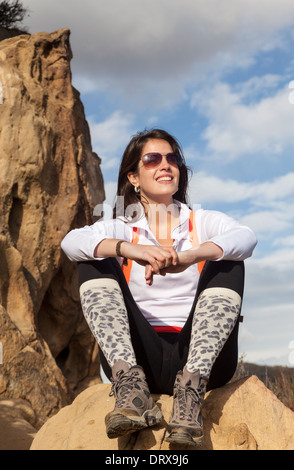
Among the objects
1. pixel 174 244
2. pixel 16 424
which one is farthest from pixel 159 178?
pixel 16 424

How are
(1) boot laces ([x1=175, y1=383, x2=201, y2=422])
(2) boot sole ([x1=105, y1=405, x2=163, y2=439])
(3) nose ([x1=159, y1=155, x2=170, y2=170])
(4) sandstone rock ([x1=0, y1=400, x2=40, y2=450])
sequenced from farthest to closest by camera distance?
(4) sandstone rock ([x1=0, y1=400, x2=40, y2=450]) → (3) nose ([x1=159, y1=155, x2=170, y2=170]) → (1) boot laces ([x1=175, y1=383, x2=201, y2=422]) → (2) boot sole ([x1=105, y1=405, x2=163, y2=439])

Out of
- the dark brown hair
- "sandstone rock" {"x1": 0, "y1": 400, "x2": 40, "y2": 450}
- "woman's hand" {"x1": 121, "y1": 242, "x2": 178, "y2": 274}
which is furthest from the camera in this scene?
"sandstone rock" {"x1": 0, "y1": 400, "x2": 40, "y2": 450}

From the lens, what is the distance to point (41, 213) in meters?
8.45

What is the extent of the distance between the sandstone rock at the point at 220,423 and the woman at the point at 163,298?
147mm

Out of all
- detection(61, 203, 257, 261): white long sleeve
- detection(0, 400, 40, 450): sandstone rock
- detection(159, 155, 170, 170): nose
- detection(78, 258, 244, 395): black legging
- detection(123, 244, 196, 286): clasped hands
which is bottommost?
detection(0, 400, 40, 450): sandstone rock

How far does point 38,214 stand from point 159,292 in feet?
16.6

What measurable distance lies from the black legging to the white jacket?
0.09 metres

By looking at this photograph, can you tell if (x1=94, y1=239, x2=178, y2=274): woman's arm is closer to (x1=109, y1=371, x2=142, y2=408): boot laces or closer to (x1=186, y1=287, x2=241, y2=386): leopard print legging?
(x1=186, y1=287, x2=241, y2=386): leopard print legging

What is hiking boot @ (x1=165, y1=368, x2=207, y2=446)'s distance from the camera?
2918mm

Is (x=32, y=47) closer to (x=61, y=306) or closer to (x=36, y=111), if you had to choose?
(x=36, y=111)

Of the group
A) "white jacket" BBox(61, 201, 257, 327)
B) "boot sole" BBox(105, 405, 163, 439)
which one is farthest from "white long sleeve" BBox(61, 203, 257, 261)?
"boot sole" BBox(105, 405, 163, 439)

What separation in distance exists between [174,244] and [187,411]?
1238mm

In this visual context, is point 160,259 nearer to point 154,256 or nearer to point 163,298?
point 154,256

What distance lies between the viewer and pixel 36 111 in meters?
8.76
